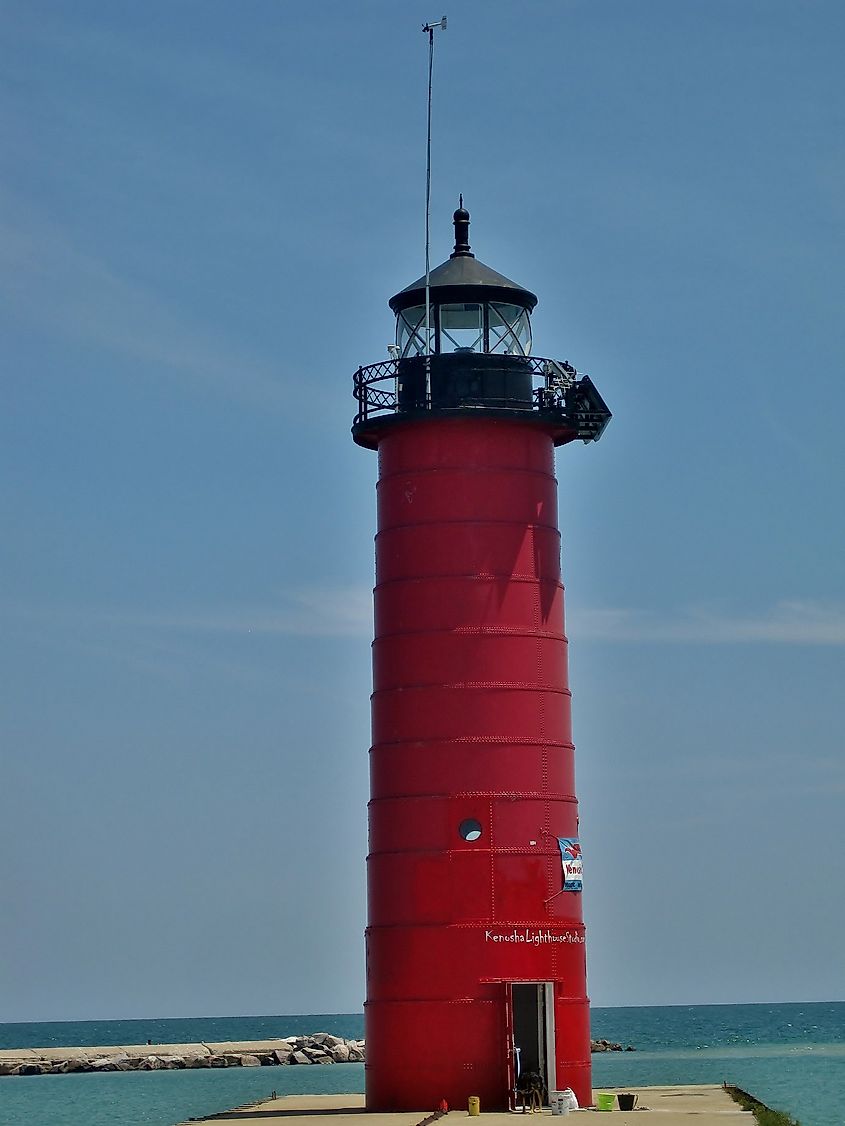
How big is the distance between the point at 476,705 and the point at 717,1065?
53.1 metres

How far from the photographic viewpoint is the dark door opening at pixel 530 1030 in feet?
98.1

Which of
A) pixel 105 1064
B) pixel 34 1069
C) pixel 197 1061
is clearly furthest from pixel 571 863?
pixel 34 1069

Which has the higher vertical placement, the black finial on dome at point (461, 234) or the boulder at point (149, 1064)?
the black finial on dome at point (461, 234)

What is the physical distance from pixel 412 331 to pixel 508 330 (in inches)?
60.9

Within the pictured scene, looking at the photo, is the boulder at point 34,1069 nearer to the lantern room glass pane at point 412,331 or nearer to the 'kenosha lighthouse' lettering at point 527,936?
the 'kenosha lighthouse' lettering at point 527,936

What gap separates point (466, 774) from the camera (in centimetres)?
3011

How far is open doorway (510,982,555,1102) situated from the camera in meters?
29.7

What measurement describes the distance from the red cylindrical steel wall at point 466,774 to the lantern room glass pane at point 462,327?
1324mm

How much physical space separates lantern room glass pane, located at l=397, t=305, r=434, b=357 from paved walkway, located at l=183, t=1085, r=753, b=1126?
11.8 metres

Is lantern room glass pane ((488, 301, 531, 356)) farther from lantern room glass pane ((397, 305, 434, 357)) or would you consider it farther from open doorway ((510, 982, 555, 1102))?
open doorway ((510, 982, 555, 1102))

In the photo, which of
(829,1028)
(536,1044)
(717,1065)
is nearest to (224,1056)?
(717,1065)

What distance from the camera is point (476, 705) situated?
30.3 m

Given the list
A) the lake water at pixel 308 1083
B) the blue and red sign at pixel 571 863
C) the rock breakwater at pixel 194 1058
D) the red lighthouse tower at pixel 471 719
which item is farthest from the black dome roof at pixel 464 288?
the rock breakwater at pixel 194 1058

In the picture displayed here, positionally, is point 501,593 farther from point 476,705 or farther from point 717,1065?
point 717,1065
